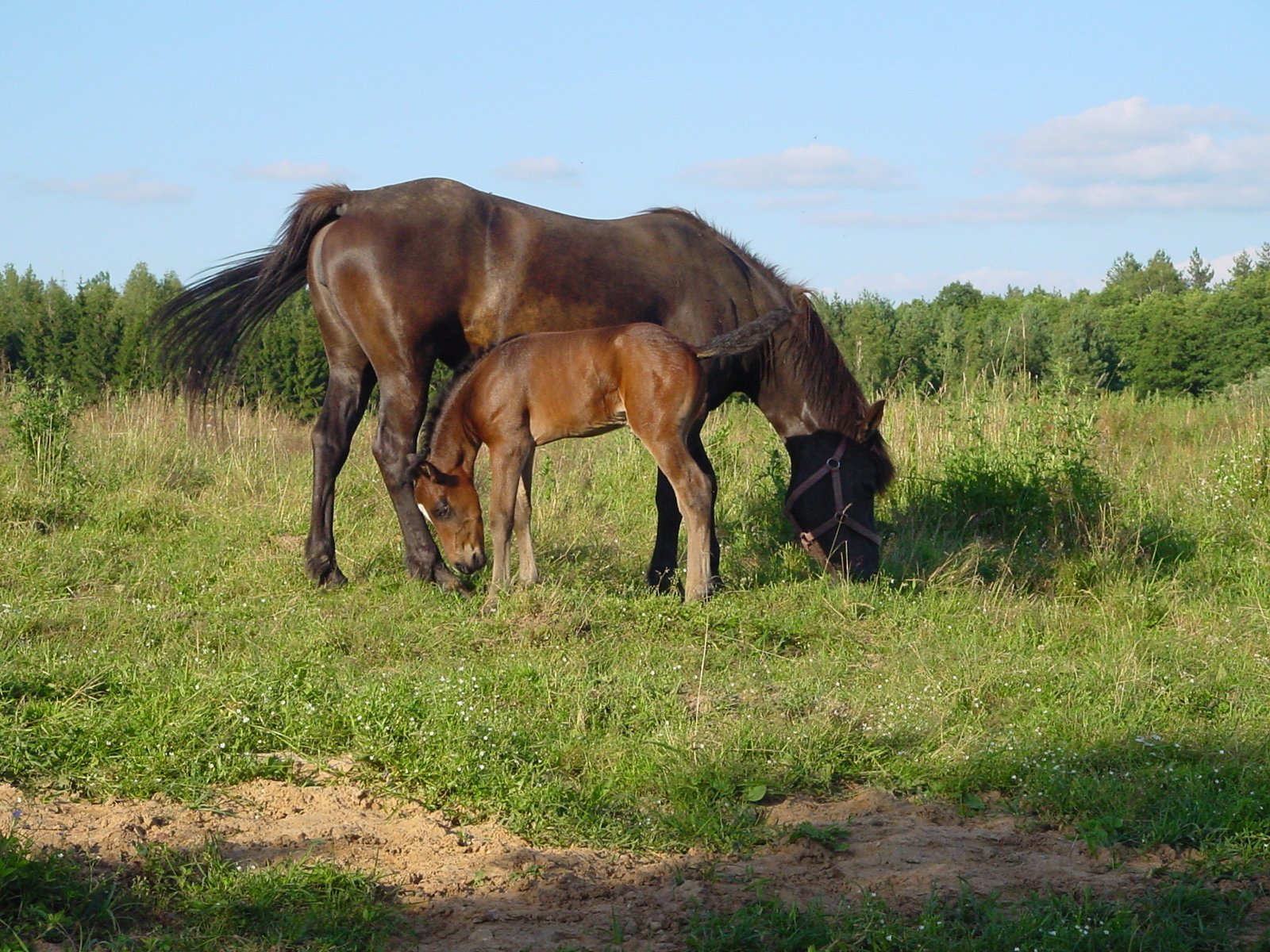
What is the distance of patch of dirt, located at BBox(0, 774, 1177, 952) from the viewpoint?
10.9ft

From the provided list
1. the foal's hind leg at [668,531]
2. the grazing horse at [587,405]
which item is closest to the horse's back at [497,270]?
the grazing horse at [587,405]

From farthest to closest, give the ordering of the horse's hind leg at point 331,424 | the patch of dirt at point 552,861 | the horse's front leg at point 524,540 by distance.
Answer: the horse's hind leg at point 331,424, the horse's front leg at point 524,540, the patch of dirt at point 552,861

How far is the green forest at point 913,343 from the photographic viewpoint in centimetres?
1930

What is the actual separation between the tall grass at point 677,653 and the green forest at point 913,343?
7.10 metres

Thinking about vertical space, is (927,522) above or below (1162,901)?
→ above

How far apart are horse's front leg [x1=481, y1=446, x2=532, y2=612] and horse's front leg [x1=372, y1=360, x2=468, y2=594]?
368 mm

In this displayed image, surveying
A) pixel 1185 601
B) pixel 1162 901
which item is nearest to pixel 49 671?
pixel 1162 901

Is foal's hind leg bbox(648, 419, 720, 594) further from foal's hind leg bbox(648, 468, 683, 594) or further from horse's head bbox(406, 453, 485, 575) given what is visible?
horse's head bbox(406, 453, 485, 575)

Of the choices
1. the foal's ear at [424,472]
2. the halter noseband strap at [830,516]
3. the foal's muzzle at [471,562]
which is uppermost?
the foal's ear at [424,472]

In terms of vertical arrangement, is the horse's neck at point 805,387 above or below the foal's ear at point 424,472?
above

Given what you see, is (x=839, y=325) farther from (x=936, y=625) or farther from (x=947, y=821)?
(x=947, y=821)

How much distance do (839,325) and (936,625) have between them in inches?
614

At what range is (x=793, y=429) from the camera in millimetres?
7820

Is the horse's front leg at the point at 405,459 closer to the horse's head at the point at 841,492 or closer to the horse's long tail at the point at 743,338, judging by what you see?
the horse's long tail at the point at 743,338
